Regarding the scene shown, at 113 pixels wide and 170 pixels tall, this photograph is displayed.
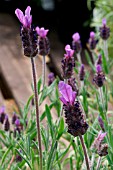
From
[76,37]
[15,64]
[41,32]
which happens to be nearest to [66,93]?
[41,32]

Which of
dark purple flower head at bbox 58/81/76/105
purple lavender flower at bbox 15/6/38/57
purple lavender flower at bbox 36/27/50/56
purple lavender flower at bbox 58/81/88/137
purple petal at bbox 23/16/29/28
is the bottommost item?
purple lavender flower at bbox 58/81/88/137

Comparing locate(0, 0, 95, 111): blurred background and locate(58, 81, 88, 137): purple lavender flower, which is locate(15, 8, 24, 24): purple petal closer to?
locate(58, 81, 88, 137): purple lavender flower

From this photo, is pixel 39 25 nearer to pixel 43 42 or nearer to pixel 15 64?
pixel 15 64

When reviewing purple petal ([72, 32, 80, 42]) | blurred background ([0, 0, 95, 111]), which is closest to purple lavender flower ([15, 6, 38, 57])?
purple petal ([72, 32, 80, 42])

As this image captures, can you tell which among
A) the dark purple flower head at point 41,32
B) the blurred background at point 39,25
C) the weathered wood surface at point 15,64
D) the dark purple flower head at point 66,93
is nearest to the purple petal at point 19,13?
the dark purple flower head at point 66,93

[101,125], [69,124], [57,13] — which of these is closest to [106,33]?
[101,125]

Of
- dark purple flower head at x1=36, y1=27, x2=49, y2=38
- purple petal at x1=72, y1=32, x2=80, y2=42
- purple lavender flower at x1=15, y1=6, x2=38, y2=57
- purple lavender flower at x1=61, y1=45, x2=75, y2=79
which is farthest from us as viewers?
purple petal at x1=72, y1=32, x2=80, y2=42

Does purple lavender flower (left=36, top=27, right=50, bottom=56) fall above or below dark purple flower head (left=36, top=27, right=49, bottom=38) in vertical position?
below

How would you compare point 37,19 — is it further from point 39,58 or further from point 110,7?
point 110,7

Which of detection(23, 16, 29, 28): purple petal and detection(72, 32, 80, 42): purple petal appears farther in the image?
detection(72, 32, 80, 42): purple petal

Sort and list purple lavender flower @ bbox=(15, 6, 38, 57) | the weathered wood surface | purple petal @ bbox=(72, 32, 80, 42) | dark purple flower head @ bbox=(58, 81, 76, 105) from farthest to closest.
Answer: the weathered wood surface
purple petal @ bbox=(72, 32, 80, 42)
purple lavender flower @ bbox=(15, 6, 38, 57)
dark purple flower head @ bbox=(58, 81, 76, 105)
